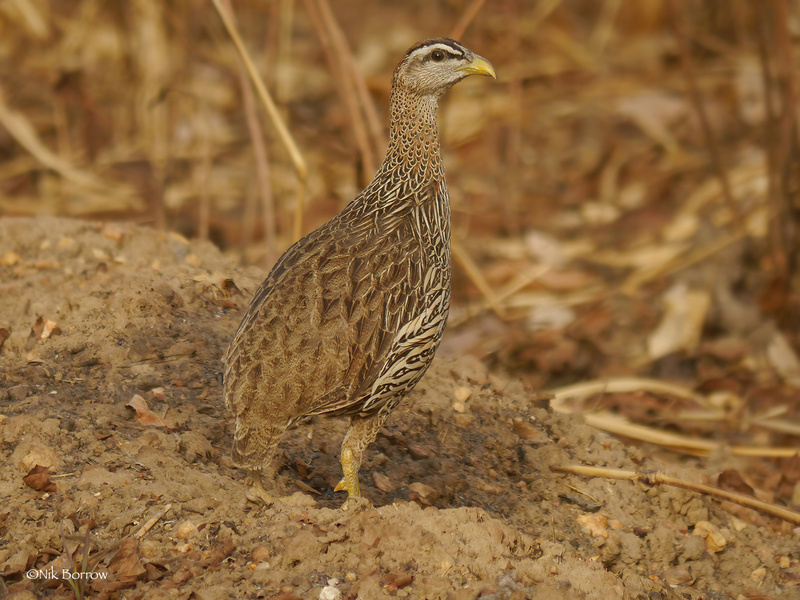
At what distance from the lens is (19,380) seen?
4520mm

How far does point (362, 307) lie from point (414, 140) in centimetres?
96

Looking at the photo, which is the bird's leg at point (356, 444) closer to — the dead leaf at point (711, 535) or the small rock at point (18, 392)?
the small rock at point (18, 392)

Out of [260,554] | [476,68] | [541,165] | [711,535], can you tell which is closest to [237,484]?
[260,554]

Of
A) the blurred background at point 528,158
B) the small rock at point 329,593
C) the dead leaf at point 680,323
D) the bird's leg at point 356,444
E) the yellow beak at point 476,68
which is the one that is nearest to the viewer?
the small rock at point 329,593

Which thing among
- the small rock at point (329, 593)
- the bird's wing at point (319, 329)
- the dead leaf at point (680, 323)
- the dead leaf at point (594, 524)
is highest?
the bird's wing at point (319, 329)

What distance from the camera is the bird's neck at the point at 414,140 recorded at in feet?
15.0

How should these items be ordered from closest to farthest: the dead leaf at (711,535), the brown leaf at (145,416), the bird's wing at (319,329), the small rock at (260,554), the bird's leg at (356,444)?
1. the small rock at (260,554)
2. the bird's wing at (319,329)
3. the bird's leg at (356,444)
4. the brown leaf at (145,416)
5. the dead leaf at (711,535)

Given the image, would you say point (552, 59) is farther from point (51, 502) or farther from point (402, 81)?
point (51, 502)

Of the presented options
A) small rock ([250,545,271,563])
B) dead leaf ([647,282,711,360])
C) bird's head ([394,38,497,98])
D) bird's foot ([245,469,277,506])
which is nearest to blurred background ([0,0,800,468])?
dead leaf ([647,282,711,360])

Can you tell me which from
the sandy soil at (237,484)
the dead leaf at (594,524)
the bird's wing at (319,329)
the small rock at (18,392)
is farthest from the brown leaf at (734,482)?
the small rock at (18,392)

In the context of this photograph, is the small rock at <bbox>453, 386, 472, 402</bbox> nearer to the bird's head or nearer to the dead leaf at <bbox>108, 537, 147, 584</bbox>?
the bird's head

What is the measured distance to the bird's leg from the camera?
13.4 feet

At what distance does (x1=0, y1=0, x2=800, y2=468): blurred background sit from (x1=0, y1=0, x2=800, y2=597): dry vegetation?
3cm

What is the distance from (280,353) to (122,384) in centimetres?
109
